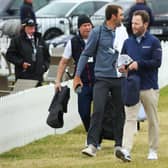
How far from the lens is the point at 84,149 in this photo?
11.2 m

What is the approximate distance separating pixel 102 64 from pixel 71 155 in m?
1.29

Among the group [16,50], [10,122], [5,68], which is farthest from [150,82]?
[5,68]

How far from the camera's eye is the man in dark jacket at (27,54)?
14.2m

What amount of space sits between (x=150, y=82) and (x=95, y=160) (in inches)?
48.4

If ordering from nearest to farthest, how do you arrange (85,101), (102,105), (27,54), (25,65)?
(102,105), (85,101), (25,65), (27,54)

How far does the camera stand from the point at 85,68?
37.7 feet

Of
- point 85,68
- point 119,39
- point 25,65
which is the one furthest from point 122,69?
point 25,65

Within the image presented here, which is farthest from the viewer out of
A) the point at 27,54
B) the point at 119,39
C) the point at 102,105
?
the point at 27,54

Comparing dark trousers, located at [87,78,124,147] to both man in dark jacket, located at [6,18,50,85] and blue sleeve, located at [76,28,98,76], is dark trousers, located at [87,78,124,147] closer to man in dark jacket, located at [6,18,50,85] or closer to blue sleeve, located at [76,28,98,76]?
blue sleeve, located at [76,28,98,76]

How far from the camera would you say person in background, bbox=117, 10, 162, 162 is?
10.3m

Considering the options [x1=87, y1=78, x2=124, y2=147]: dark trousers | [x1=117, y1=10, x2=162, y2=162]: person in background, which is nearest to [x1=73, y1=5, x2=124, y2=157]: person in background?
[x1=87, y1=78, x2=124, y2=147]: dark trousers

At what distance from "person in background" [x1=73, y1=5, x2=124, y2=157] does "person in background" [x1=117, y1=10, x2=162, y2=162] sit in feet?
1.39

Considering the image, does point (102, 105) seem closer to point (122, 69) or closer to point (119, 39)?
point (122, 69)

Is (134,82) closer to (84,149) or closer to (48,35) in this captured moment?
(84,149)
